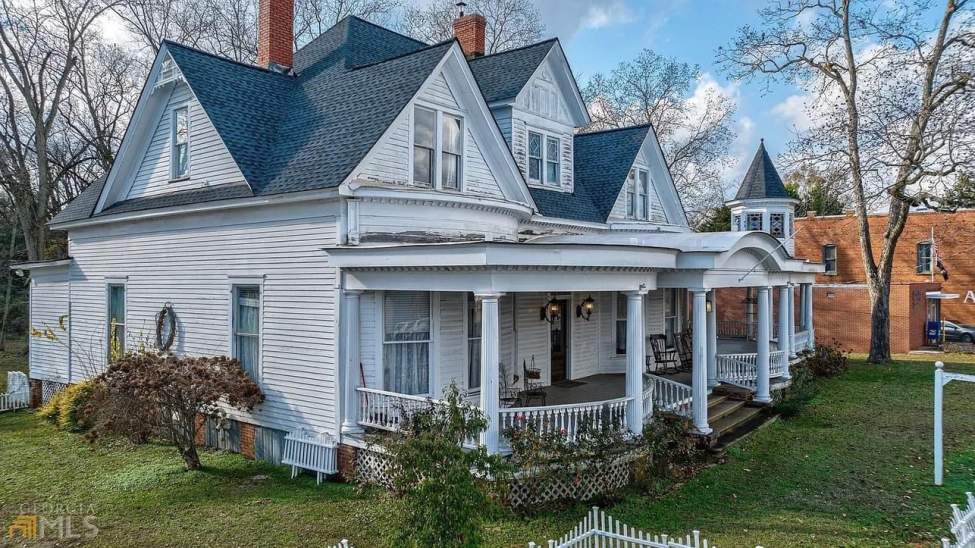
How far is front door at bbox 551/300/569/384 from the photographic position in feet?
51.1

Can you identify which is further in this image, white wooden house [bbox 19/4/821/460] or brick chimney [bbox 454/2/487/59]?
brick chimney [bbox 454/2/487/59]

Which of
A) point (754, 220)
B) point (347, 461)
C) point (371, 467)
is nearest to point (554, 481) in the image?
point (371, 467)

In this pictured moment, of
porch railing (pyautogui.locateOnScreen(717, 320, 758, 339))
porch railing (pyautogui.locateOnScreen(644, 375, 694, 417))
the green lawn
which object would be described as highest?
porch railing (pyautogui.locateOnScreen(717, 320, 758, 339))

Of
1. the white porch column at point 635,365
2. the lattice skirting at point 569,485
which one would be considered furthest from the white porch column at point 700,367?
the lattice skirting at point 569,485

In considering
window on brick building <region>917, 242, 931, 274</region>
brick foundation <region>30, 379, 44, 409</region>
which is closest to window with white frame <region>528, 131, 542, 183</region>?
brick foundation <region>30, 379, 44, 409</region>

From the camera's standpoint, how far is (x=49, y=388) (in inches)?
670

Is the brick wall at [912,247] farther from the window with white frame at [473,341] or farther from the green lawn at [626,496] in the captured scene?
the window with white frame at [473,341]

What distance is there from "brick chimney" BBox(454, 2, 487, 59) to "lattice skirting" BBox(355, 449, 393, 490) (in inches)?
528

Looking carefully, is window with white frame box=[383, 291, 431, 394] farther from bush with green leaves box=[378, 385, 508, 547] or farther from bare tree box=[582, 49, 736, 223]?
bare tree box=[582, 49, 736, 223]

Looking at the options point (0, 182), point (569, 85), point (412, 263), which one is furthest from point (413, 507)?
point (0, 182)

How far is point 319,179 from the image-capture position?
1061 centimetres

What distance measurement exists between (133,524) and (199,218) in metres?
6.45

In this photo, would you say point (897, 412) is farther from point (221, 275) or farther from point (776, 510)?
point (221, 275)

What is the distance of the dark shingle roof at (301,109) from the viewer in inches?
439
